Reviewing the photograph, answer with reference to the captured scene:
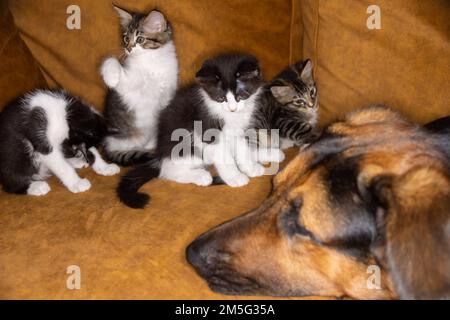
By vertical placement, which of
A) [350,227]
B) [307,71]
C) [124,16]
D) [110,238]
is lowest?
[110,238]

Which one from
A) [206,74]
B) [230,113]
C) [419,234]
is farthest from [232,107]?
[419,234]

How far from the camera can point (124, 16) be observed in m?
2.55

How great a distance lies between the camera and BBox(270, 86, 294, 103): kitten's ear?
2.68 m

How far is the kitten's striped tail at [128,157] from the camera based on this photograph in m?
2.60

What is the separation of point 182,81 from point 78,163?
0.81 m

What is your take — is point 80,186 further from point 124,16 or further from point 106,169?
point 124,16

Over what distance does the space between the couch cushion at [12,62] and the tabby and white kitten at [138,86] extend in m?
0.42

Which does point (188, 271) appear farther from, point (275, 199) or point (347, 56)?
point (347, 56)

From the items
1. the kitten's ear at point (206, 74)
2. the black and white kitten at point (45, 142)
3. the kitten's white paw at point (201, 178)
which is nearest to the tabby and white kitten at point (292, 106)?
the kitten's ear at point (206, 74)

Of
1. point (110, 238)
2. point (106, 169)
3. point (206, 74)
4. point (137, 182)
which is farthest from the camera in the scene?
point (106, 169)

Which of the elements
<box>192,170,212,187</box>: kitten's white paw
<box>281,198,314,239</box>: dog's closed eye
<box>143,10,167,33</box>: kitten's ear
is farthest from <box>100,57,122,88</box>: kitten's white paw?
<box>281,198,314,239</box>: dog's closed eye

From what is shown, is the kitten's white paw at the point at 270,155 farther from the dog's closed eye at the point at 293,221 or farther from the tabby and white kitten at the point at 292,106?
the dog's closed eye at the point at 293,221

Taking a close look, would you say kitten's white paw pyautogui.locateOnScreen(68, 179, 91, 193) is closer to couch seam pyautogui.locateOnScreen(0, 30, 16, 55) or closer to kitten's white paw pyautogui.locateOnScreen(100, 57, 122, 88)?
kitten's white paw pyautogui.locateOnScreen(100, 57, 122, 88)

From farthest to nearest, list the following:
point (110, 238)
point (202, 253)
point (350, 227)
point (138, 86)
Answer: point (138, 86) → point (110, 238) → point (202, 253) → point (350, 227)
